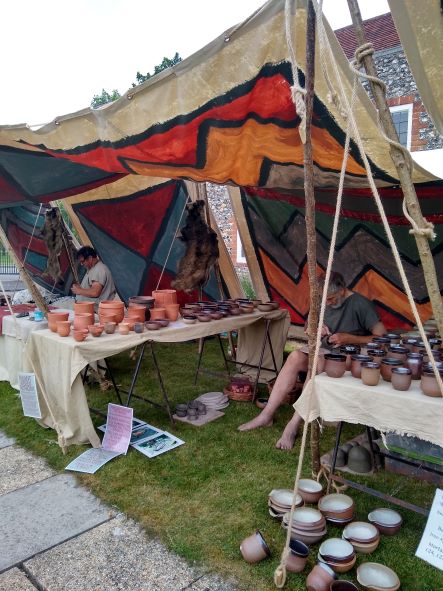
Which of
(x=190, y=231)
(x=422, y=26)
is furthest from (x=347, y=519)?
(x=190, y=231)

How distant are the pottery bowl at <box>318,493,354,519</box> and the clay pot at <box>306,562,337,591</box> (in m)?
0.37

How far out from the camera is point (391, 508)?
234 cm

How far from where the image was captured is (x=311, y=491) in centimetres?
226

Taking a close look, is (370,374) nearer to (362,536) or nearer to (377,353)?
(377,353)

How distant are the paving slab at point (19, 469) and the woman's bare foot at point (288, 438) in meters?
1.40

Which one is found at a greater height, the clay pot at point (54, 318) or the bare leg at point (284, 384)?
the clay pot at point (54, 318)

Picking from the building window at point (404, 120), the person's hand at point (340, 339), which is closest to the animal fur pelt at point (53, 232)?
the person's hand at point (340, 339)

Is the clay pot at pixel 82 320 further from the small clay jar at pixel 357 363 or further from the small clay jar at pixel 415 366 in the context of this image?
the small clay jar at pixel 415 366

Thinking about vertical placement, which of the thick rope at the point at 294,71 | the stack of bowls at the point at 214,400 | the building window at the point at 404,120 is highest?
the building window at the point at 404,120

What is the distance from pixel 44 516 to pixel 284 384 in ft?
5.39

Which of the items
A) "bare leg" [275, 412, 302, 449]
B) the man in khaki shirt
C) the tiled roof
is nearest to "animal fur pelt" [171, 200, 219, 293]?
the man in khaki shirt

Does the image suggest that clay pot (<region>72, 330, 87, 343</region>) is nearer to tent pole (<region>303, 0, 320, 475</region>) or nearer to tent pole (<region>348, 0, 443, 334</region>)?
→ tent pole (<region>303, 0, 320, 475</region>)

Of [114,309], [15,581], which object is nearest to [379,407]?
[15,581]

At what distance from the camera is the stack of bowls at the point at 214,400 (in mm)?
3707
